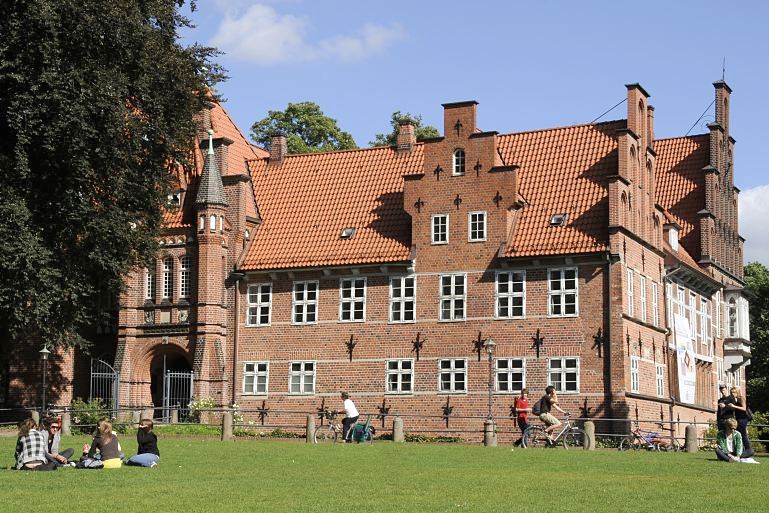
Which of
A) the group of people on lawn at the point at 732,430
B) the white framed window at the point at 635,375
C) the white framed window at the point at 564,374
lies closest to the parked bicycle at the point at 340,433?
the white framed window at the point at 564,374

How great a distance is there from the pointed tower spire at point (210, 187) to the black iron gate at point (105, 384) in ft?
22.4

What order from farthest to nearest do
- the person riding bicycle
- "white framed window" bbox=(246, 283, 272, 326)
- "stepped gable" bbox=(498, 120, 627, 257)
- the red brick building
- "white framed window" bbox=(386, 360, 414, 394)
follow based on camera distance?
"white framed window" bbox=(246, 283, 272, 326)
"white framed window" bbox=(386, 360, 414, 394)
"stepped gable" bbox=(498, 120, 627, 257)
the red brick building
the person riding bicycle

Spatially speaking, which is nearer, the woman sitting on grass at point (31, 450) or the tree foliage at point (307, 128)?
the woman sitting on grass at point (31, 450)

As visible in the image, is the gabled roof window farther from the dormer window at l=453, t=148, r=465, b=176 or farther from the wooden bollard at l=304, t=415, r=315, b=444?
the wooden bollard at l=304, t=415, r=315, b=444

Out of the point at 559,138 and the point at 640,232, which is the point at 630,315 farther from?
the point at 559,138

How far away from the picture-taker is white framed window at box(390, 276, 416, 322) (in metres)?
47.8

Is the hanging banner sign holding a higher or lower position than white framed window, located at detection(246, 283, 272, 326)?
lower

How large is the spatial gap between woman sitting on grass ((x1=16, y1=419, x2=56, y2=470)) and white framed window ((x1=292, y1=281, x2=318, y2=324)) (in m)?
23.8

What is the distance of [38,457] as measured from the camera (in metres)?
25.8

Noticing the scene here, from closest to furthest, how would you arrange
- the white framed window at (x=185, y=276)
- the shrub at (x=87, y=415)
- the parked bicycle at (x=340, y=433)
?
the parked bicycle at (x=340, y=433)
the shrub at (x=87, y=415)
the white framed window at (x=185, y=276)

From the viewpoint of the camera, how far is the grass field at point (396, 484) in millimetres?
19266

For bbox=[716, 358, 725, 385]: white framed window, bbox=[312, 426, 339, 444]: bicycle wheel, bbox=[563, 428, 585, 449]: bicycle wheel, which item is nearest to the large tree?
bbox=[312, 426, 339, 444]: bicycle wheel

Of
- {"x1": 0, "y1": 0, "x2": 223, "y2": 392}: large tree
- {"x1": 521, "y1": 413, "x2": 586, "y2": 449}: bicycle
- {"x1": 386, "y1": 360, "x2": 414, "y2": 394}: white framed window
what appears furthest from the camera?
{"x1": 386, "y1": 360, "x2": 414, "y2": 394}: white framed window

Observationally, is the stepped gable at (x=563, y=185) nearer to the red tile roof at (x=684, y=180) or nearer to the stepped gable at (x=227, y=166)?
the stepped gable at (x=227, y=166)
